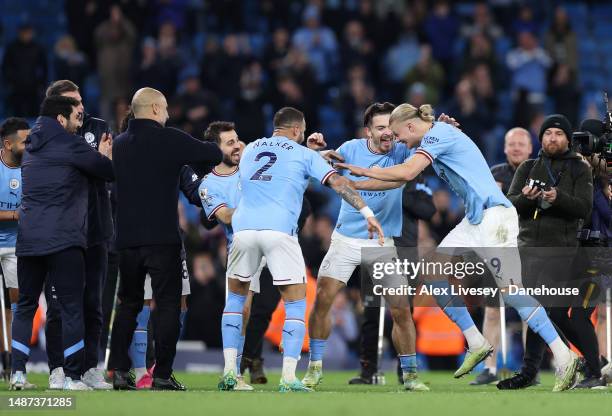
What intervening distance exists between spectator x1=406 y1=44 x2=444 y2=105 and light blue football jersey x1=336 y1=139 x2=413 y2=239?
32.3ft

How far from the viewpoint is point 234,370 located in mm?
11398

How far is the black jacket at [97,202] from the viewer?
39.5 feet

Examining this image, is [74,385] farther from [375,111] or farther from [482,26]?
[482,26]

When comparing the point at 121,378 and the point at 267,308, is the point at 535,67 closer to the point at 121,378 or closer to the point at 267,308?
A: the point at 267,308

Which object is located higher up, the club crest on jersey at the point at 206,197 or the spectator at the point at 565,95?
the spectator at the point at 565,95

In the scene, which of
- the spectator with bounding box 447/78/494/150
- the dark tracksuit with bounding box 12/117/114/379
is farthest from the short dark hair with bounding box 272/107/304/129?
the spectator with bounding box 447/78/494/150

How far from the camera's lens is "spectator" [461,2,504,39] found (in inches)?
920

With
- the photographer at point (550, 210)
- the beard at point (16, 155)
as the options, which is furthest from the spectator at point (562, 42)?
the beard at point (16, 155)

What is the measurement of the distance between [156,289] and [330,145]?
427 inches

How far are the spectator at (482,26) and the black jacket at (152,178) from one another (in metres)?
12.5

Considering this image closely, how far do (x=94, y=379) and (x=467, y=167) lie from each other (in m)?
4.00

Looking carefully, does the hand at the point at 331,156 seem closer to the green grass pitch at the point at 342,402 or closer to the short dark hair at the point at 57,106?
the green grass pitch at the point at 342,402

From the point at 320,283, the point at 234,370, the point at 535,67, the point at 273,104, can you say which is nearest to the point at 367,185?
the point at 320,283

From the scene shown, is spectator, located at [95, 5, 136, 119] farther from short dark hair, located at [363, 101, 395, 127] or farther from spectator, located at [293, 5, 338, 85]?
short dark hair, located at [363, 101, 395, 127]
